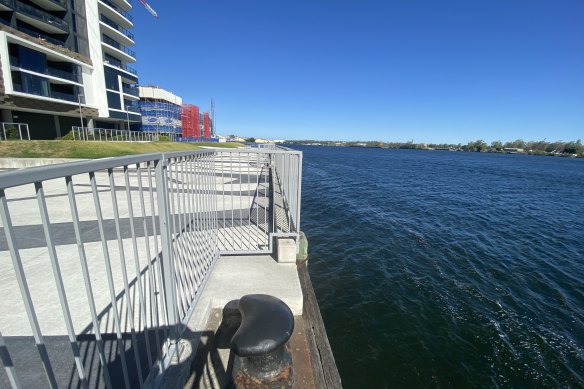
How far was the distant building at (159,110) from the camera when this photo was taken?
65625 millimetres

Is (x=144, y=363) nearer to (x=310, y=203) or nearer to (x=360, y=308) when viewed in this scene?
(x=360, y=308)

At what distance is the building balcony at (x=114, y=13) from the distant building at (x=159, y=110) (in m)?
17.4

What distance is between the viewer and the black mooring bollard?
212cm

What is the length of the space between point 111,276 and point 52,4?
49.1 meters

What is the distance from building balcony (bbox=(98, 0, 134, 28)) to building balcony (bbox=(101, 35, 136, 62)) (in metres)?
3.25

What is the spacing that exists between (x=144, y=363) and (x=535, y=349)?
7.51 metres

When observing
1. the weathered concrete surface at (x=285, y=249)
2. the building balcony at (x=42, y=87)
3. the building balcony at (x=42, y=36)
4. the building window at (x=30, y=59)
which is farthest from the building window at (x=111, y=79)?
the weathered concrete surface at (x=285, y=249)

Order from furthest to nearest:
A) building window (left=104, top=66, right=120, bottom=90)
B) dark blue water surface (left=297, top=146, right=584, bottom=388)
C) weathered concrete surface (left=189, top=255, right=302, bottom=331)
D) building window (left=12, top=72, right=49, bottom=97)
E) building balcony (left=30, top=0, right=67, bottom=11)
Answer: building window (left=104, top=66, right=120, bottom=90) < building balcony (left=30, top=0, right=67, bottom=11) < building window (left=12, top=72, right=49, bottom=97) < dark blue water surface (left=297, top=146, right=584, bottom=388) < weathered concrete surface (left=189, top=255, right=302, bottom=331)

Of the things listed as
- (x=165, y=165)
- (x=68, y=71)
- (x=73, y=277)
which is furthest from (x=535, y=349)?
(x=68, y=71)

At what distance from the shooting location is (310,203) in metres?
17.8

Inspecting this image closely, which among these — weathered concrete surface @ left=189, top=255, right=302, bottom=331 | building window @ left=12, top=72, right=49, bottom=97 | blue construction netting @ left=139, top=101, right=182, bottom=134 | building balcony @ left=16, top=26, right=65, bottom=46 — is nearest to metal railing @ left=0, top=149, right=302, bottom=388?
weathered concrete surface @ left=189, top=255, right=302, bottom=331

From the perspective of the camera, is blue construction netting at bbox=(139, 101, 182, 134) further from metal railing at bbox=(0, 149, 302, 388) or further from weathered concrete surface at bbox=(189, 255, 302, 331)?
weathered concrete surface at bbox=(189, 255, 302, 331)

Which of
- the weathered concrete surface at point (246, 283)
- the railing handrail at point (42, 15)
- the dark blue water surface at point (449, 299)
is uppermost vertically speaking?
the railing handrail at point (42, 15)

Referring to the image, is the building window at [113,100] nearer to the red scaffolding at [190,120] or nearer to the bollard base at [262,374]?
the red scaffolding at [190,120]
